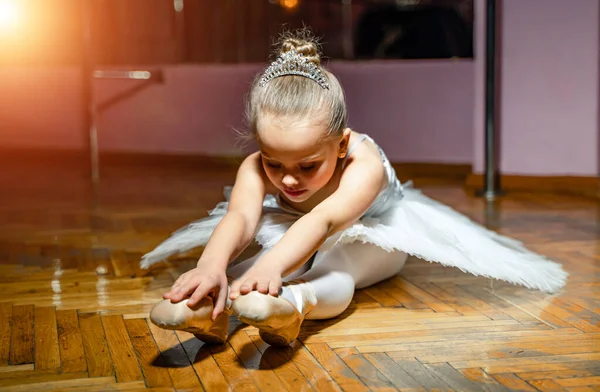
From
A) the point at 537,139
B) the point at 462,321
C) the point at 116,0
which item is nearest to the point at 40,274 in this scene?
the point at 462,321

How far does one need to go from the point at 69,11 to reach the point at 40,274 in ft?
10.2

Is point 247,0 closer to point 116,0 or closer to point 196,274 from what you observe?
point 116,0

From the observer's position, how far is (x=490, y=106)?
2.94 meters

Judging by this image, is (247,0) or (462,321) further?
(247,0)

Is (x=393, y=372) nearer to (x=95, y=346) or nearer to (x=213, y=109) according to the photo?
(x=95, y=346)

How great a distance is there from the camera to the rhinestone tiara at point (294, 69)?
137cm

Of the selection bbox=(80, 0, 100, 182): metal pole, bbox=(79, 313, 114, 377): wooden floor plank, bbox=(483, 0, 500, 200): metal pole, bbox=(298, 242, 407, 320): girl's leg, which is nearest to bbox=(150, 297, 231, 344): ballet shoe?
bbox=(79, 313, 114, 377): wooden floor plank

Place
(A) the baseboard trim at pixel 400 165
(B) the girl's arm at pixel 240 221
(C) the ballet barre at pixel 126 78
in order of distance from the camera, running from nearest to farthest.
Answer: (B) the girl's arm at pixel 240 221 → (A) the baseboard trim at pixel 400 165 → (C) the ballet barre at pixel 126 78

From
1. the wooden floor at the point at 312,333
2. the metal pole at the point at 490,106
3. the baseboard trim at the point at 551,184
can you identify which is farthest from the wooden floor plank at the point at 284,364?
the baseboard trim at the point at 551,184

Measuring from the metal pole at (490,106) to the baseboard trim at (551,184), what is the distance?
0.43ft

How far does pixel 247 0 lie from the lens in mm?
4152

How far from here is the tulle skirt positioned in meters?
1.51

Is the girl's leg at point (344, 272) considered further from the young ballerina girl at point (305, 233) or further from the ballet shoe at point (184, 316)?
the ballet shoe at point (184, 316)

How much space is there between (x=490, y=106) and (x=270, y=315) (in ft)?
6.64
